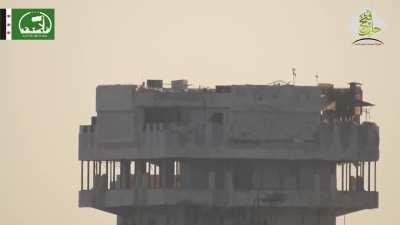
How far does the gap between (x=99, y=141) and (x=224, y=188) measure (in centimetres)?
985

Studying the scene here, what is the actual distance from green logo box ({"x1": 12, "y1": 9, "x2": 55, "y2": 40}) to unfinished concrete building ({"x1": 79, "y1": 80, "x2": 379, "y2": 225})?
6095mm

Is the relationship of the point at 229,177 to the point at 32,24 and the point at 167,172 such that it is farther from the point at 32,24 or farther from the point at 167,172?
the point at 32,24

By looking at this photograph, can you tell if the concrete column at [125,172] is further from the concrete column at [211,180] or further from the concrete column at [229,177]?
the concrete column at [229,177]

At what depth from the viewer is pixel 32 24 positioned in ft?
543

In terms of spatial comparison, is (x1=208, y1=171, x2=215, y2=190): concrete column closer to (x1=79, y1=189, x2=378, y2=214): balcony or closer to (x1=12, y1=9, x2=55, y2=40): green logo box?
(x1=79, y1=189, x2=378, y2=214): balcony

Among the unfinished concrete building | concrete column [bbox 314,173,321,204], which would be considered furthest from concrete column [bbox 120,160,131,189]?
concrete column [bbox 314,173,321,204]

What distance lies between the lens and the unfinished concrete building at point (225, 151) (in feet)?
542

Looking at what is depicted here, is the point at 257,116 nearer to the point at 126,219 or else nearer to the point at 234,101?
the point at 234,101

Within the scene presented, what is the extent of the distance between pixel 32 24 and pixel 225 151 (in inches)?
659

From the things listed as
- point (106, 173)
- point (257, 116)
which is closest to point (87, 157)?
point (106, 173)

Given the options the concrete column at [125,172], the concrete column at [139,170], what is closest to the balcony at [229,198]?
the concrete column at [139,170]

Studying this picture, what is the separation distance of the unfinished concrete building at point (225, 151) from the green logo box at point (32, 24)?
6095mm

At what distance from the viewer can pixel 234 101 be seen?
166125 mm

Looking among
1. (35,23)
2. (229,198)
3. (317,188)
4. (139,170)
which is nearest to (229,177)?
(229,198)
